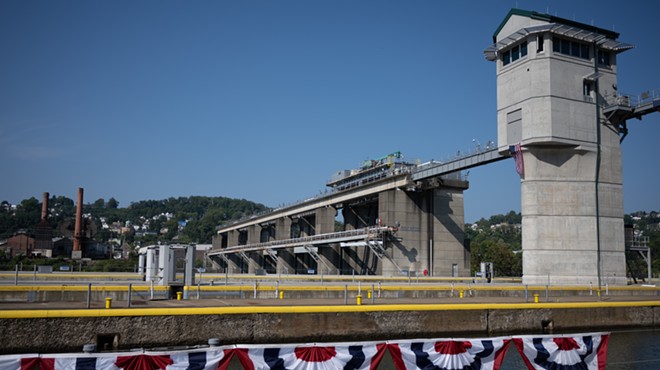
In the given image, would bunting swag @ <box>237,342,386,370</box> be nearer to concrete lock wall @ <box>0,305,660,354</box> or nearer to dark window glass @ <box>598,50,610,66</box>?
concrete lock wall @ <box>0,305,660,354</box>

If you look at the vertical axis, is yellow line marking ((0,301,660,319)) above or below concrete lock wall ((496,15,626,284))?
below

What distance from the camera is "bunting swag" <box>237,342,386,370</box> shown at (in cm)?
1048

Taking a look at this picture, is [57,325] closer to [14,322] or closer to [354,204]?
[14,322]

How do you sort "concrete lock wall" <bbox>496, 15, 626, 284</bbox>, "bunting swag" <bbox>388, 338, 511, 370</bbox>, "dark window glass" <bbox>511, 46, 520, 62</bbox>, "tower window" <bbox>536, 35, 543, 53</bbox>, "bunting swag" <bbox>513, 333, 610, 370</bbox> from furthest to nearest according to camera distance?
"dark window glass" <bbox>511, 46, 520, 62</bbox> → "tower window" <bbox>536, 35, 543, 53</bbox> → "concrete lock wall" <bbox>496, 15, 626, 284</bbox> → "bunting swag" <bbox>513, 333, 610, 370</bbox> → "bunting swag" <bbox>388, 338, 511, 370</bbox>

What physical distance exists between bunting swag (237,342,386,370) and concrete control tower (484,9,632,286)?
40654 millimetres

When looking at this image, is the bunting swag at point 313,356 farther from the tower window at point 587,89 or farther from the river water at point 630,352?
the tower window at point 587,89

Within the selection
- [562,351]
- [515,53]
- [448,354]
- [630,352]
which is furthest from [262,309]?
[515,53]

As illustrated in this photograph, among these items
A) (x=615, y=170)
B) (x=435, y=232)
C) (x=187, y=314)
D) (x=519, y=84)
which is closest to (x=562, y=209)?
(x=615, y=170)

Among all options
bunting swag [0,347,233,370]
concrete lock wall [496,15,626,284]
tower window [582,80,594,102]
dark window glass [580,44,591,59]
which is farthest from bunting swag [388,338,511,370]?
dark window glass [580,44,591,59]

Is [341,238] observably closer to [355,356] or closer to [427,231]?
[427,231]

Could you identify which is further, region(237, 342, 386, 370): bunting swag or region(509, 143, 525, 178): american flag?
region(509, 143, 525, 178): american flag

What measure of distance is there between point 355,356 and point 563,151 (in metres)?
43.6

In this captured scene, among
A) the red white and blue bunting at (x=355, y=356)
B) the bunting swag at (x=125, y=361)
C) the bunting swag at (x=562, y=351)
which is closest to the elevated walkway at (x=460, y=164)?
the bunting swag at (x=562, y=351)

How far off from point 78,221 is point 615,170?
117618mm
